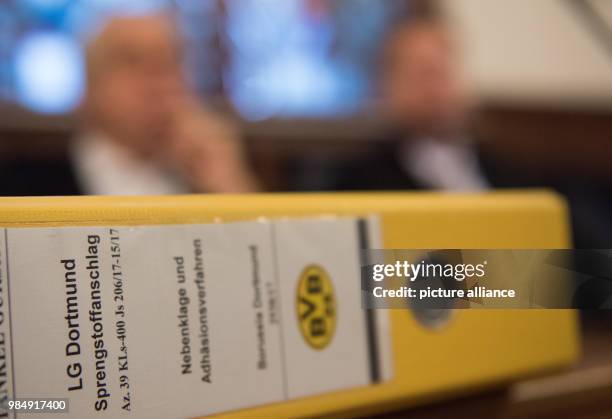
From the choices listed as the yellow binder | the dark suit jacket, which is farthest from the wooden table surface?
the dark suit jacket

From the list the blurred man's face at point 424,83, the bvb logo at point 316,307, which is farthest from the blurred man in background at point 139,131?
the bvb logo at point 316,307

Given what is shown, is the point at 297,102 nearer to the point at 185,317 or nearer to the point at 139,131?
the point at 139,131

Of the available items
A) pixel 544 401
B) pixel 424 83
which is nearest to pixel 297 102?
pixel 424 83

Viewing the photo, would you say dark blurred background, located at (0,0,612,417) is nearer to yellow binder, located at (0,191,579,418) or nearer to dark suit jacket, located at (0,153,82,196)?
dark suit jacket, located at (0,153,82,196)

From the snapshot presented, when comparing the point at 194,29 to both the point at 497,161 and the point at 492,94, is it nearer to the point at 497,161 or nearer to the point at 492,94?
the point at 497,161

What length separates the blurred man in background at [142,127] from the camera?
2.76ft

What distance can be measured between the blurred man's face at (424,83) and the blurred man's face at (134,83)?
452mm

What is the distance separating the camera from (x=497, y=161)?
49.6 inches

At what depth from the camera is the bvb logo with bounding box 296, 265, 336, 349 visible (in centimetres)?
30

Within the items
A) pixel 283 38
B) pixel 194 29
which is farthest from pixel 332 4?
pixel 194 29

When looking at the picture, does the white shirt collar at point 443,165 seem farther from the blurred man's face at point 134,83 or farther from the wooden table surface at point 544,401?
→ the wooden table surface at point 544,401

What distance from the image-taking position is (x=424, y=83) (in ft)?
4.06

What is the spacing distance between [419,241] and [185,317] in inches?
4.9

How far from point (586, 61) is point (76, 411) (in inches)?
78.1
